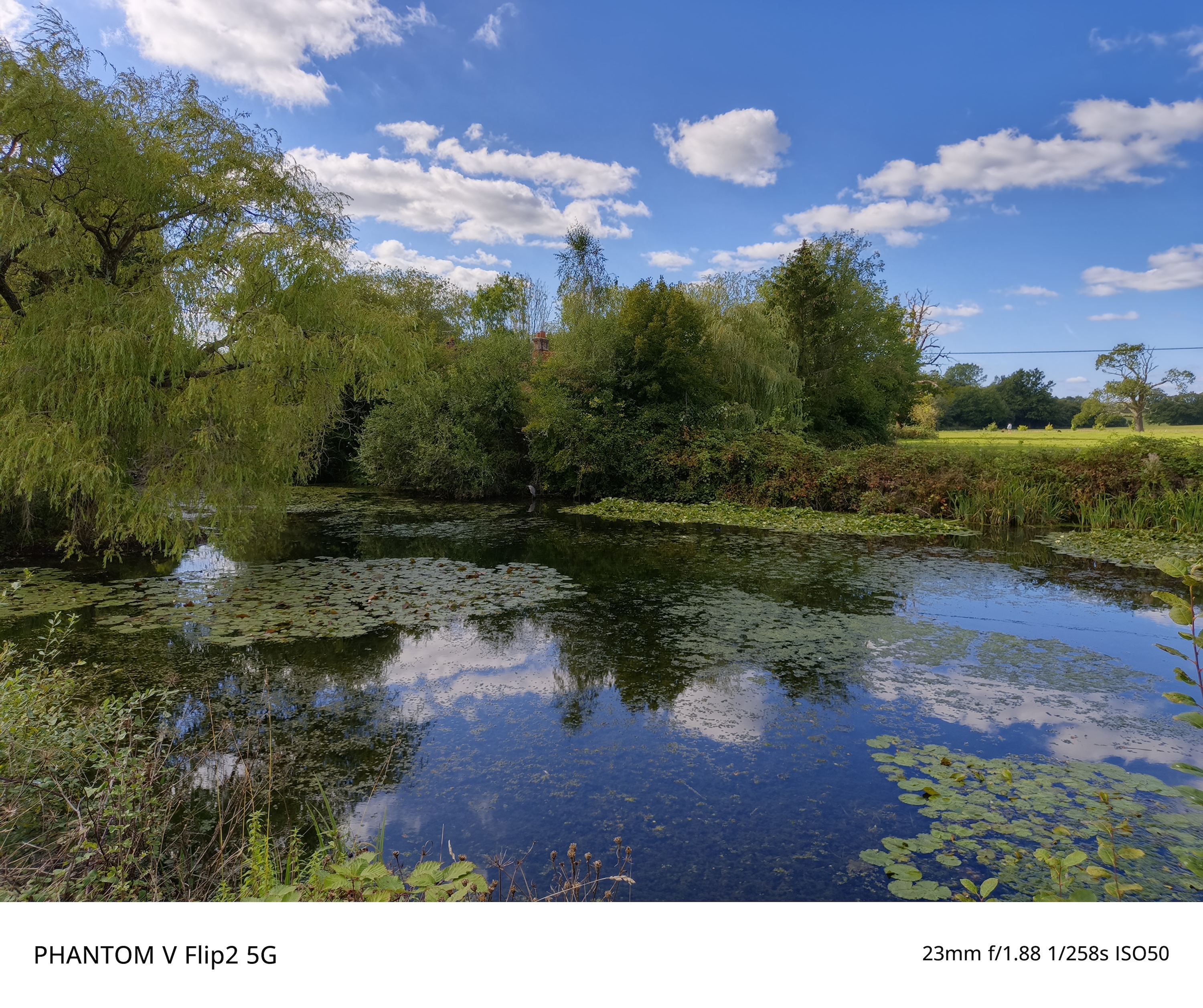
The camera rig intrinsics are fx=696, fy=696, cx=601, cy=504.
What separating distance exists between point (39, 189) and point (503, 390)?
42.3ft

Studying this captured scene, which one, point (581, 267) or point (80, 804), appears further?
point (581, 267)

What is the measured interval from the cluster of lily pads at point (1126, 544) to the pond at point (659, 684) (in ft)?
2.23

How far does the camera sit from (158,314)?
7.56m

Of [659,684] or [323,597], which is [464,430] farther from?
[659,684]

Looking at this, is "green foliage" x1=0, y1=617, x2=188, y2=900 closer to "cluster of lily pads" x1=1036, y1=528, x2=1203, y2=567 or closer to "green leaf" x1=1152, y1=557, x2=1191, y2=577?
"green leaf" x1=1152, y1=557, x2=1191, y2=577

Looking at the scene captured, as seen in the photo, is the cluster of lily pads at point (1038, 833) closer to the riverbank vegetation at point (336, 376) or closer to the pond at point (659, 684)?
the pond at point (659, 684)

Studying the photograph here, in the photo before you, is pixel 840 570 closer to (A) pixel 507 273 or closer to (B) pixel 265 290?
(B) pixel 265 290

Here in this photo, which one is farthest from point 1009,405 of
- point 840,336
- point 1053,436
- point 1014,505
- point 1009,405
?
point 1014,505

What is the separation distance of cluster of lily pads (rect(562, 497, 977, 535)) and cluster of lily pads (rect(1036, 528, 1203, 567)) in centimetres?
157

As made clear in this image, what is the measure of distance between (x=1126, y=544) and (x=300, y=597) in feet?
40.2

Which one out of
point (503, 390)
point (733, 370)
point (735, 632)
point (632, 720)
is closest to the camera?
point (632, 720)

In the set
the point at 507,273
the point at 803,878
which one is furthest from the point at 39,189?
the point at 507,273

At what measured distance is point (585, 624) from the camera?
7160 mm

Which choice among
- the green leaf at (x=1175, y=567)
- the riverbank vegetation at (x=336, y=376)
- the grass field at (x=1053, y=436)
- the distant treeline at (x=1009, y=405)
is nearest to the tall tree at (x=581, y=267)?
the riverbank vegetation at (x=336, y=376)
